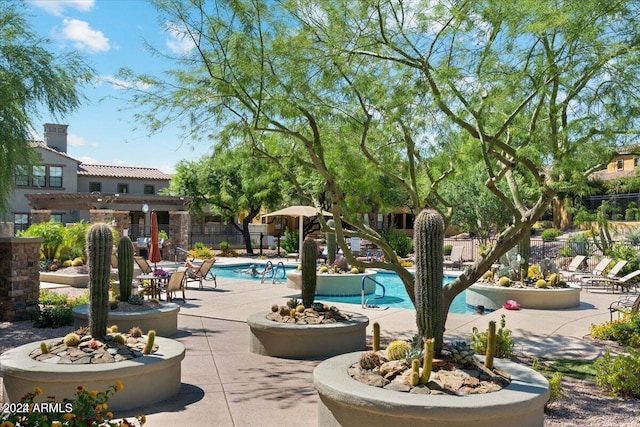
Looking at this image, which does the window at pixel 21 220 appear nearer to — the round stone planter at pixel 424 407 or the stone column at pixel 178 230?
the stone column at pixel 178 230

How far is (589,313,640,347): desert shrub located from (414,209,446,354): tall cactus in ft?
19.5

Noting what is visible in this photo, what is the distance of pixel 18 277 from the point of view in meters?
12.8

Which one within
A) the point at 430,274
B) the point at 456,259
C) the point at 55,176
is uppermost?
the point at 55,176

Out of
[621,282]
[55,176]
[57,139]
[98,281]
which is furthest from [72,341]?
[57,139]

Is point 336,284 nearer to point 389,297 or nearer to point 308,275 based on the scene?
point 389,297

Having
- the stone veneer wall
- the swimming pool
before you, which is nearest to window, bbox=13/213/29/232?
the swimming pool

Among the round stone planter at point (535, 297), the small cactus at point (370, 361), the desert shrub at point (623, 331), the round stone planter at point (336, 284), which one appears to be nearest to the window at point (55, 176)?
the round stone planter at point (336, 284)

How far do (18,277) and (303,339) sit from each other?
7352 mm

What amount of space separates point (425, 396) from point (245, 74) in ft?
20.4

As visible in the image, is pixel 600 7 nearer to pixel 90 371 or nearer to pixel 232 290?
pixel 90 371

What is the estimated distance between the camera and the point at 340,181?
480 inches

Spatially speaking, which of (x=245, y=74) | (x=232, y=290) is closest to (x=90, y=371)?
(x=245, y=74)

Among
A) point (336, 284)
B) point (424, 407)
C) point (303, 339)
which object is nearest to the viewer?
point (424, 407)

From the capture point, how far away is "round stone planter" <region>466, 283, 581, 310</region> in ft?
48.9
